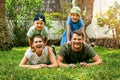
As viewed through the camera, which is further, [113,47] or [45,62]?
[113,47]

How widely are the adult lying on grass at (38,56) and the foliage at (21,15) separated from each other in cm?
981

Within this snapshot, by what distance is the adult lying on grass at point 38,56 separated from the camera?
8131 millimetres

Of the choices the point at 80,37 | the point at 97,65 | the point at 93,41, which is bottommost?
the point at 93,41

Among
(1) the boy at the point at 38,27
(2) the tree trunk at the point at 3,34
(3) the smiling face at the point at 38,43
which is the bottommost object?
(2) the tree trunk at the point at 3,34

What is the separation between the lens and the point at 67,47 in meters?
8.64

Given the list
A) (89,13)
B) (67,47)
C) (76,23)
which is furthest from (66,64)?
(89,13)

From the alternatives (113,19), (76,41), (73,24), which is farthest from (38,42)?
(113,19)

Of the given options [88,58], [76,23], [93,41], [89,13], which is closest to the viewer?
[88,58]

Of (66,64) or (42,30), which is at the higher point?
(42,30)

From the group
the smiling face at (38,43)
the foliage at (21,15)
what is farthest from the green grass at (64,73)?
the foliage at (21,15)

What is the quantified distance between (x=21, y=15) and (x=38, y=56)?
10.4 m

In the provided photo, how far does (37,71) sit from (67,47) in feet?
4.72

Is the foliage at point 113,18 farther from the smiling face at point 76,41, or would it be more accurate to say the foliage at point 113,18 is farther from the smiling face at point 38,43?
the smiling face at point 38,43

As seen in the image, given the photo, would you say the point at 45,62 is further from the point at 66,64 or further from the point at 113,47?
the point at 113,47
